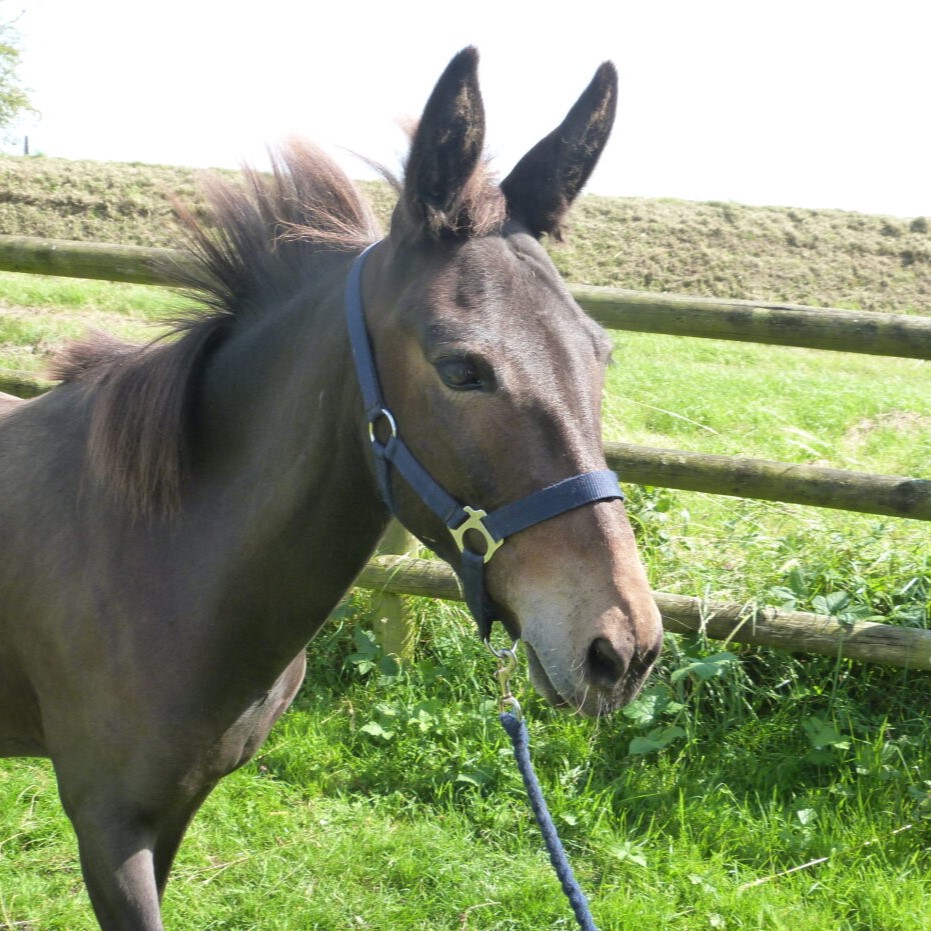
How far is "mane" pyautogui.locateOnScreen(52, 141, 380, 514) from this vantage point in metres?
2.10

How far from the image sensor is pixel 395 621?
413 cm

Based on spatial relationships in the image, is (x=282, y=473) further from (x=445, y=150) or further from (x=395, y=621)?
(x=395, y=621)

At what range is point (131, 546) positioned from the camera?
82.8 inches

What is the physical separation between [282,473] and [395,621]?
221 centimetres

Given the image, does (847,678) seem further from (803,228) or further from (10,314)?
(803,228)

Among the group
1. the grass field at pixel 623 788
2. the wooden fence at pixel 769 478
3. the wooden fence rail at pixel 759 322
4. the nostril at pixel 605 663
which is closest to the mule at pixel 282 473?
the nostril at pixel 605 663

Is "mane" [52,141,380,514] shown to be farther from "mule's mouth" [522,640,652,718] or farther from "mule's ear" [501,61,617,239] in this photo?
"mule's mouth" [522,640,652,718]

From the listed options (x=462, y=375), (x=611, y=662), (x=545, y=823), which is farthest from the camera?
(x=545, y=823)

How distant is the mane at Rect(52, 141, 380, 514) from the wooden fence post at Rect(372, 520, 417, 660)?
1935 millimetres

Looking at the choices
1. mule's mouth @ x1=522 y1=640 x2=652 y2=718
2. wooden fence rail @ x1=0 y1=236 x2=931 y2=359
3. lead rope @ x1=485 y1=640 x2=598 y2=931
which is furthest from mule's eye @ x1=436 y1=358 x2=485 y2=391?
wooden fence rail @ x1=0 y1=236 x2=931 y2=359

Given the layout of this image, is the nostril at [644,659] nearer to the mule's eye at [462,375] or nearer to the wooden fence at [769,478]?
the mule's eye at [462,375]

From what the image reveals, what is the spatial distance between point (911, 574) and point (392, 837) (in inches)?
87.9

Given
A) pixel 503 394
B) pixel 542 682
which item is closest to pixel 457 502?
pixel 503 394

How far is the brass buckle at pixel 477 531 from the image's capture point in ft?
5.63
